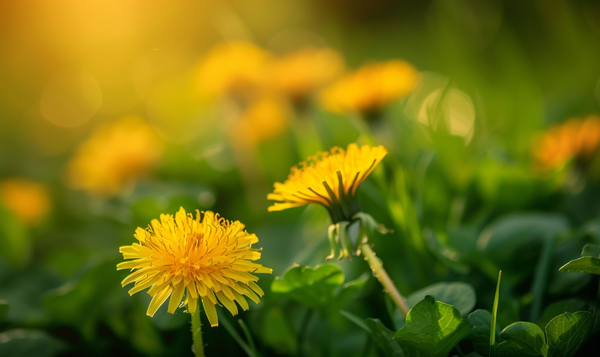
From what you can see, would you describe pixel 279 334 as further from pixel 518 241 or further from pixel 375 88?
pixel 375 88

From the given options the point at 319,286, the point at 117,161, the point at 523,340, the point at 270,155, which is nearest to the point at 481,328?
the point at 523,340

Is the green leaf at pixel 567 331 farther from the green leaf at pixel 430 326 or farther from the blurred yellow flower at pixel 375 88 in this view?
the blurred yellow flower at pixel 375 88

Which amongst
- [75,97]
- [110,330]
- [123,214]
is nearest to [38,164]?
[75,97]

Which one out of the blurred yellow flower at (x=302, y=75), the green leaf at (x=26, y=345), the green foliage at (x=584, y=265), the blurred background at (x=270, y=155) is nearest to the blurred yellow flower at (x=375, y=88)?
the blurred background at (x=270, y=155)

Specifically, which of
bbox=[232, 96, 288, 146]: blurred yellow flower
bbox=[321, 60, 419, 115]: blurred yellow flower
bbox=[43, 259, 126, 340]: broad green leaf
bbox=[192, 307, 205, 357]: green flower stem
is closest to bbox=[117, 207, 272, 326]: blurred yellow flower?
bbox=[192, 307, 205, 357]: green flower stem

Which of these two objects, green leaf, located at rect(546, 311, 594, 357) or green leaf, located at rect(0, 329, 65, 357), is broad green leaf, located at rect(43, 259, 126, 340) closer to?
green leaf, located at rect(0, 329, 65, 357)
